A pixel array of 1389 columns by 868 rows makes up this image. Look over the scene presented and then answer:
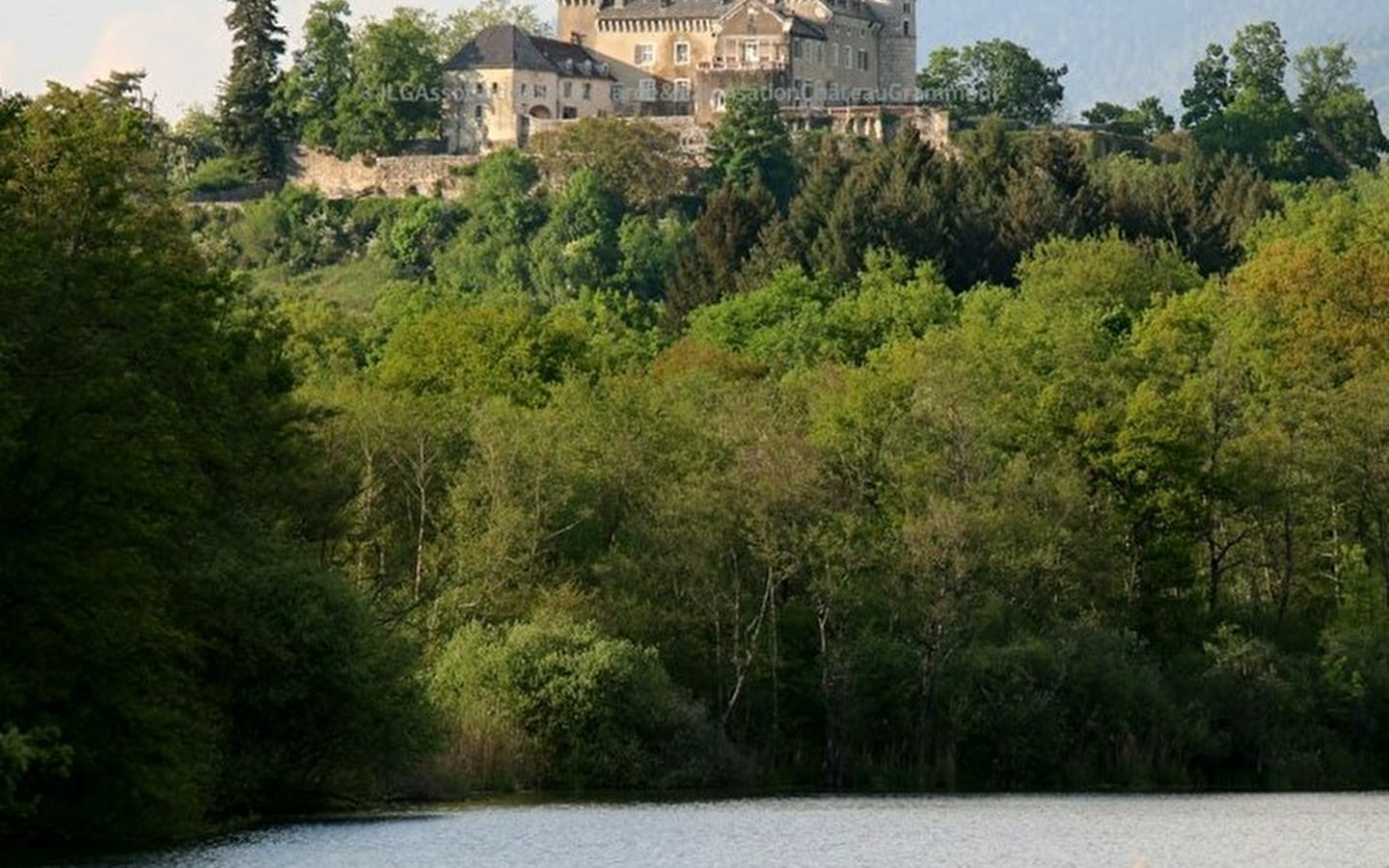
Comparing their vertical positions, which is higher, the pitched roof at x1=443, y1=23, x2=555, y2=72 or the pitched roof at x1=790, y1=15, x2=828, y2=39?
the pitched roof at x1=790, y1=15, x2=828, y2=39

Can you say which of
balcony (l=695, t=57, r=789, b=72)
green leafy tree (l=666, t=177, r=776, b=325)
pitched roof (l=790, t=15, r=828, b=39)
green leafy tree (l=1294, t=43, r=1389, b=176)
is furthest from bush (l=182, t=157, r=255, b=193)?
green leafy tree (l=1294, t=43, r=1389, b=176)

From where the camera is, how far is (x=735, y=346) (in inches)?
4786

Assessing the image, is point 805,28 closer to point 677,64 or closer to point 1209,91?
point 677,64

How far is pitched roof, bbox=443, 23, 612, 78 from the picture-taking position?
170500 millimetres

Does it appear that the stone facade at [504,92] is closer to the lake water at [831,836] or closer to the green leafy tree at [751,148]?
the green leafy tree at [751,148]

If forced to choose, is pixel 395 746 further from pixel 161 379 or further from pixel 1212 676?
pixel 1212 676

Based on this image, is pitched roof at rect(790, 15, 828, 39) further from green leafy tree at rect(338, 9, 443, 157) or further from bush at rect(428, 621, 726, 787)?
bush at rect(428, 621, 726, 787)

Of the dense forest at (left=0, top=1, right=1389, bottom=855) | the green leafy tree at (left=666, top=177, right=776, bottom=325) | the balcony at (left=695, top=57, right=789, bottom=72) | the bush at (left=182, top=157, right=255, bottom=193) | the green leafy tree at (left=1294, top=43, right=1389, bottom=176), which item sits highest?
the balcony at (left=695, top=57, right=789, bottom=72)

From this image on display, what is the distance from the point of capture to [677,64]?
6929 inches

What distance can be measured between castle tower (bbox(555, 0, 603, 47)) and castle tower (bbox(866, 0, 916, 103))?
1460 cm

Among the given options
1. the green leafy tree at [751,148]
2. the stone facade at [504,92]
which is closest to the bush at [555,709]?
the green leafy tree at [751,148]

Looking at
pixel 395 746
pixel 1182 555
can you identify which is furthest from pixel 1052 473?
pixel 395 746

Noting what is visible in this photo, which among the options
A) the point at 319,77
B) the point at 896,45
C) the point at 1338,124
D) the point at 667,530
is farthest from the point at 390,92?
the point at 667,530

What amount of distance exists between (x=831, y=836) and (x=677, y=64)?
123650 millimetres
